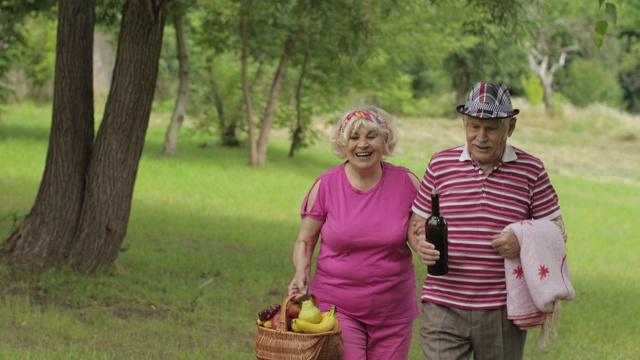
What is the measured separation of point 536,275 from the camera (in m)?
4.75

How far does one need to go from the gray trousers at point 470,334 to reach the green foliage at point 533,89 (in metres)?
60.0

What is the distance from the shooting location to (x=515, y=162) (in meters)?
4.96

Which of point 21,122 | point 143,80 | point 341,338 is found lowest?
point 21,122

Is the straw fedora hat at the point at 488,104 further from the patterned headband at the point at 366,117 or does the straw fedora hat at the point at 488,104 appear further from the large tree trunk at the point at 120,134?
the large tree trunk at the point at 120,134

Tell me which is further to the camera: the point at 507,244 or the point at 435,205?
the point at 435,205

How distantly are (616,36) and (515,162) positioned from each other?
70.4 m

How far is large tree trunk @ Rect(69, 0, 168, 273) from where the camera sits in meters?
10.3

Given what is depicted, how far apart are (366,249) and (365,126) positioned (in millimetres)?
613

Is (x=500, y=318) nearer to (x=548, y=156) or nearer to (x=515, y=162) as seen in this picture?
(x=515, y=162)

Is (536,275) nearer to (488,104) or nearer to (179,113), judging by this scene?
(488,104)

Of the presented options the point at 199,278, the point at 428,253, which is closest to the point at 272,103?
the point at 199,278

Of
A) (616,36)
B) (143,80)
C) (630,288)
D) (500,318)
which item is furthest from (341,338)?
(616,36)

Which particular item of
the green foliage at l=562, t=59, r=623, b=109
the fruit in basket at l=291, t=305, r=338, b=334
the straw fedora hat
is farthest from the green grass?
the green foliage at l=562, t=59, r=623, b=109

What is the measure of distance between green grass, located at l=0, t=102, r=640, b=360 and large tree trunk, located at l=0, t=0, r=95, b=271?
1.52 ft
